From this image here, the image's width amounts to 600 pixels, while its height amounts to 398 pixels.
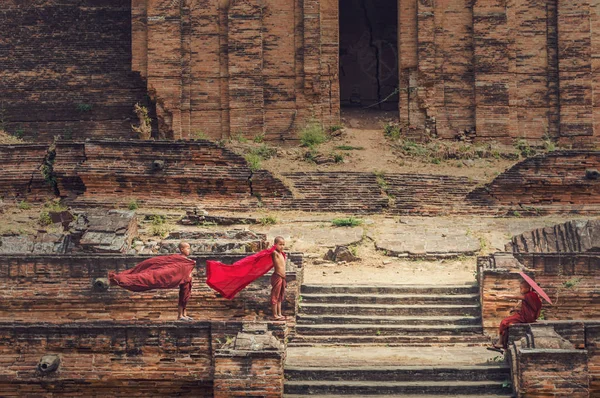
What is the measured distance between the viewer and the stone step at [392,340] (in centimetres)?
1254

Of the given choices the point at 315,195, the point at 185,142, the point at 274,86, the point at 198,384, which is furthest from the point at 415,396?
the point at 274,86

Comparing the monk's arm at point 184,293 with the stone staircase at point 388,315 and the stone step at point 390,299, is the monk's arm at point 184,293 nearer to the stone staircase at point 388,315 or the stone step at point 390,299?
the stone staircase at point 388,315

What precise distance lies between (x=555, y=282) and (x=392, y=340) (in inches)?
104

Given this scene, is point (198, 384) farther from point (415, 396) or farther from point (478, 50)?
point (478, 50)

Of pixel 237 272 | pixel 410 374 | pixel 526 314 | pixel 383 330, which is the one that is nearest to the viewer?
pixel 410 374

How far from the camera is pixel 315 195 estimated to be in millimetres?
18656

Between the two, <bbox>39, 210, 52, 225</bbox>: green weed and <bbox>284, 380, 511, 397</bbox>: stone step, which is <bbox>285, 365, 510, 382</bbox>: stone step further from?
<bbox>39, 210, 52, 225</bbox>: green weed

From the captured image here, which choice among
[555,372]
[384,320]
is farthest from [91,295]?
[555,372]

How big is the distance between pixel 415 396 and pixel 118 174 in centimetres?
950

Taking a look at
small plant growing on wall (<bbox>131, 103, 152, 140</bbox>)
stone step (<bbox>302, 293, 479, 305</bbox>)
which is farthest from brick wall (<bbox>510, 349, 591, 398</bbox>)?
small plant growing on wall (<bbox>131, 103, 152, 140</bbox>)

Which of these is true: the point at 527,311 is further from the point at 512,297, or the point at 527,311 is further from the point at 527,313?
the point at 512,297

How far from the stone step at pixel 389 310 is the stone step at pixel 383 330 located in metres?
0.41

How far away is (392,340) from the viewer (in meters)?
12.6

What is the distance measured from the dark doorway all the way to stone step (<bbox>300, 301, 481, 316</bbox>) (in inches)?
515
